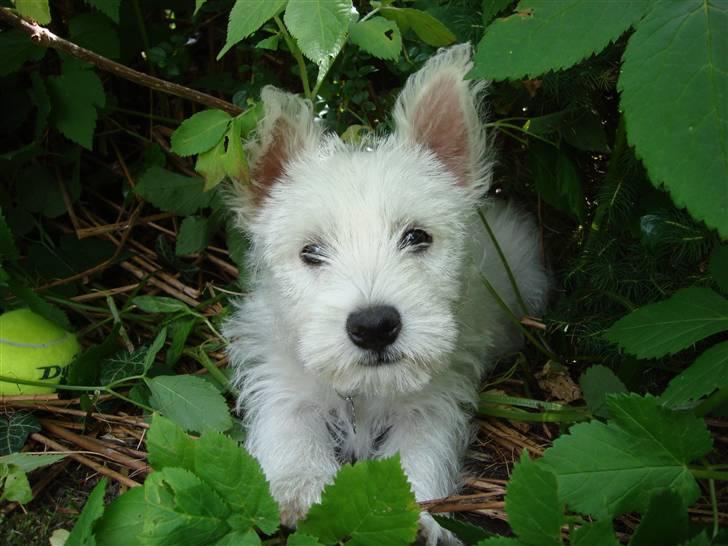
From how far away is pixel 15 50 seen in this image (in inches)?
131

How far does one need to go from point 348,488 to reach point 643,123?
1081mm

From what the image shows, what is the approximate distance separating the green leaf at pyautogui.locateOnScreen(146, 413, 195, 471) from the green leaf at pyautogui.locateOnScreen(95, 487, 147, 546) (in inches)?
10.4

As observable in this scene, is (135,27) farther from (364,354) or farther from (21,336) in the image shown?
(364,354)

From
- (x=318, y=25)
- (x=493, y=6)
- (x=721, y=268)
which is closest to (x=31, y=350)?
(x=318, y=25)

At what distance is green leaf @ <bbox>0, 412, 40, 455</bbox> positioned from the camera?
2.77 m

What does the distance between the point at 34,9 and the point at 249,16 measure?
99 centimetres

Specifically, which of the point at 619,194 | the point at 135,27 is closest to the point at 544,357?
the point at 619,194

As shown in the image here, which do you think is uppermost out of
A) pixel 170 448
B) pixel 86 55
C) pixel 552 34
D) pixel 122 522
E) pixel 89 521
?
pixel 552 34

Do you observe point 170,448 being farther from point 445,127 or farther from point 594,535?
point 445,127

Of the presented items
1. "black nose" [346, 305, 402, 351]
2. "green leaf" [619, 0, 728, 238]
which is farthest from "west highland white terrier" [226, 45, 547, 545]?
"green leaf" [619, 0, 728, 238]

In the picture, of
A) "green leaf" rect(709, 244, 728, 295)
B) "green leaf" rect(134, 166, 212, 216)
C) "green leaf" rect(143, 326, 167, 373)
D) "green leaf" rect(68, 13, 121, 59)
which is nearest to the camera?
"green leaf" rect(709, 244, 728, 295)

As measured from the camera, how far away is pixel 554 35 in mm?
1719

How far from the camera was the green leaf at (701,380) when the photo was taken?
1860mm

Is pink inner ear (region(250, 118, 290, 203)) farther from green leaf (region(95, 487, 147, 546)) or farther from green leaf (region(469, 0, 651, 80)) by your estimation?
green leaf (region(95, 487, 147, 546))
